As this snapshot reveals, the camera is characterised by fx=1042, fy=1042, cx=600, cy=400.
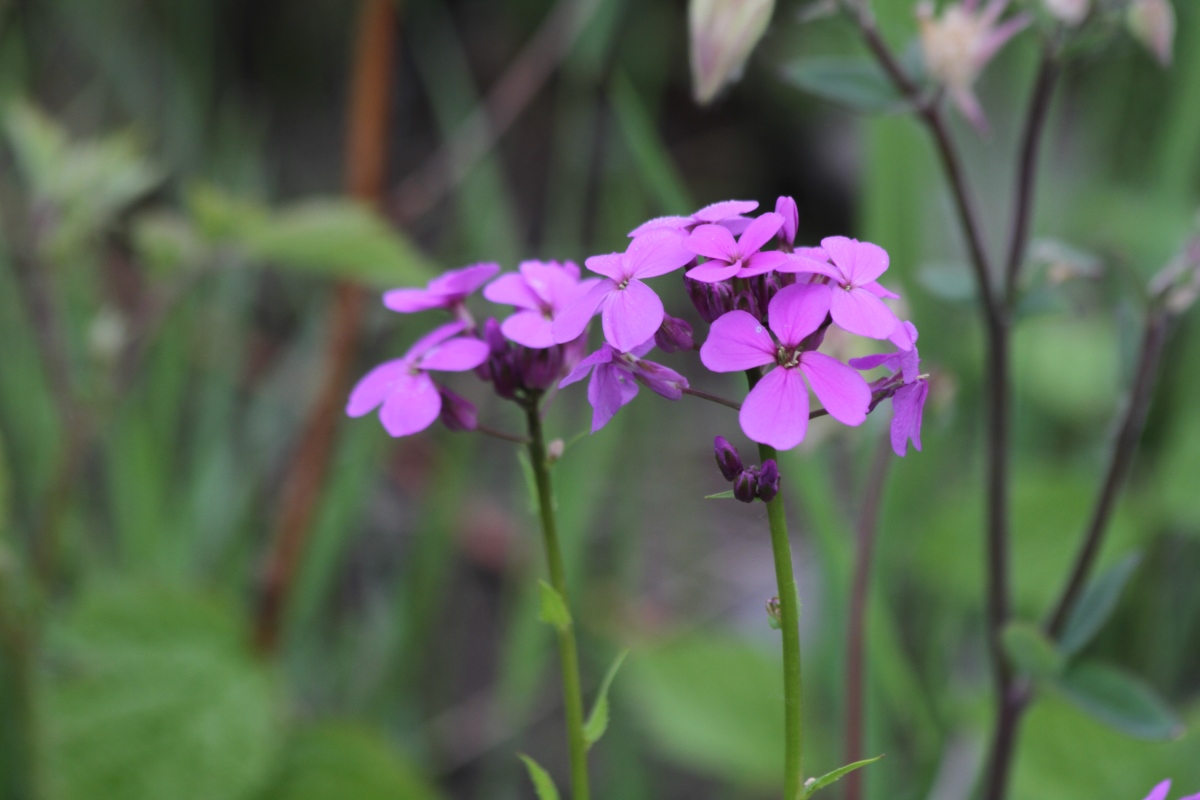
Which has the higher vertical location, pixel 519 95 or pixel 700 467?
pixel 519 95

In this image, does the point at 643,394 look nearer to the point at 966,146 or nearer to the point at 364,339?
the point at 364,339

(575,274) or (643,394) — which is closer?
(575,274)

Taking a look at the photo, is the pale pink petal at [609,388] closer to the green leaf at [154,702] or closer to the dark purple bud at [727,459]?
the dark purple bud at [727,459]

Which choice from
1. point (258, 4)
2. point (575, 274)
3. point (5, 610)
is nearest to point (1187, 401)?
point (575, 274)

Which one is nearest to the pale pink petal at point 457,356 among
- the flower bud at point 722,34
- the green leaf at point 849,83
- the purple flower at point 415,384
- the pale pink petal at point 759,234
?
the purple flower at point 415,384

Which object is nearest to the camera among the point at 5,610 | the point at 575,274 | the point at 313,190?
the point at 575,274

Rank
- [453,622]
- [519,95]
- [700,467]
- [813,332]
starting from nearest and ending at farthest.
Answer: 1. [813,332]
2. [519,95]
3. [453,622]
4. [700,467]

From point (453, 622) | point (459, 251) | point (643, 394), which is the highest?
point (459, 251)
